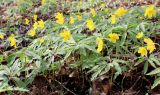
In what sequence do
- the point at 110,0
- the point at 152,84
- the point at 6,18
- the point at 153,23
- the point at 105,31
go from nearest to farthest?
the point at 152,84
the point at 105,31
the point at 153,23
the point at 110,0
the point at 6,18

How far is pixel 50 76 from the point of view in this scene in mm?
2729

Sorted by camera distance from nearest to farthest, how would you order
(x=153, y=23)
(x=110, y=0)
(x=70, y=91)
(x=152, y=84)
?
(x=152, y=84) < (x=70, y=91) < (x=153, y=23) < (x=110, y=0)

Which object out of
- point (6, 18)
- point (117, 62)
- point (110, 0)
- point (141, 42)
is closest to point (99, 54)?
point (117, 62)

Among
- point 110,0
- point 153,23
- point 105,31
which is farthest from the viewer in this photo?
point 110,0

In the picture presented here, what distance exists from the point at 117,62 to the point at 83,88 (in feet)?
1.25

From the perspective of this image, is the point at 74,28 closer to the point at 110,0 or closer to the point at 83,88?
the point at 83,88

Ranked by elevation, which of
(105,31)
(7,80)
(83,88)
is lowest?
(83,88)

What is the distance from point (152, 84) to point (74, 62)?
0.69m

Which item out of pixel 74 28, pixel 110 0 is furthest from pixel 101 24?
pixel 110 0

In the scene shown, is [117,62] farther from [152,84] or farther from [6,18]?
[6,18]

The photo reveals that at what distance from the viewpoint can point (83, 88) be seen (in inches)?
105

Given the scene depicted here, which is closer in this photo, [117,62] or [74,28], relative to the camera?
[117,62]

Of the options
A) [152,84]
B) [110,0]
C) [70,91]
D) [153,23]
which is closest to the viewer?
[152,84]

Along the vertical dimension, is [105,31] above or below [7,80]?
above
